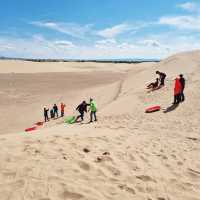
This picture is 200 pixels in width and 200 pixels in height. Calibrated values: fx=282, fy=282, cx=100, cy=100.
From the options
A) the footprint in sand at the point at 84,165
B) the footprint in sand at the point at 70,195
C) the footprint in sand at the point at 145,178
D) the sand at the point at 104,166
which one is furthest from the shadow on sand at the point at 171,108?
the footprint in sand at the point at 70,195

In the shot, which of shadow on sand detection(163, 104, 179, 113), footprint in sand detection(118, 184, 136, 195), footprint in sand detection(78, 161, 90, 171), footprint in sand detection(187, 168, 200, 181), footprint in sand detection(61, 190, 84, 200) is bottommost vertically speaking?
footprint in sand detection(187, 168, 200, 181)

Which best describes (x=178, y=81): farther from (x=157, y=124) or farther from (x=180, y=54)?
(x=180, y=54)

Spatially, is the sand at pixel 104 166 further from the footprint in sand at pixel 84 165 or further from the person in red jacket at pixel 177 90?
the person in red jacket at pixel 177 90

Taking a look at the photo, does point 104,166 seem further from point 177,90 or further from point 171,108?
point 177,90

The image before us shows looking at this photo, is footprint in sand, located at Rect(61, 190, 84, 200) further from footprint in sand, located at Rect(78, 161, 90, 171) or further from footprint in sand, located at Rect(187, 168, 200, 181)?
footprint in sand, located at Rect(187, 168, 200, 181)

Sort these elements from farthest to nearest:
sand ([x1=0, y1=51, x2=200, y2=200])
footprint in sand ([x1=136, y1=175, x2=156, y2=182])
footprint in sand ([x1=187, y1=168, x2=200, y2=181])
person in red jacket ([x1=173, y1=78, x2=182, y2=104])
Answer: person in red jacket ([x1=173, y1=78, x2=182, y2=104]) < footprint in sand ([x1=187, y1=168, x2=200, y2=181]) < footprint in sand ([x1=136, y1=175, x2=156, y2=182]) < sand ([x1=0, y1=51, x2=200, y2=200])

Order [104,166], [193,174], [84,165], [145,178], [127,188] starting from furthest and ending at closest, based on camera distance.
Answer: [193,174], [104,166], [84,165], [145,178], [127,188]

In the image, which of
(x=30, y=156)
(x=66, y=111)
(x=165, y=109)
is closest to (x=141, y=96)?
(x=165, y=109)

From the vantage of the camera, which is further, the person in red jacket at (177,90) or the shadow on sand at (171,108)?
the person in red jacket at (177,90)

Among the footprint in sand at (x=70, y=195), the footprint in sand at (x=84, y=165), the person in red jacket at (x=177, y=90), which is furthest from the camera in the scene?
the person in red jacket at (x=177, y=90)

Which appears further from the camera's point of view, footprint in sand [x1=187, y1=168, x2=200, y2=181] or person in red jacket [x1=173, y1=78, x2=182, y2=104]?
person in red jacket [x1=173, y1=78, x2=182, y2=104]

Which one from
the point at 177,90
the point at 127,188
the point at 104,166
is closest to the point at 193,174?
the point at 127,188

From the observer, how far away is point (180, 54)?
116ft

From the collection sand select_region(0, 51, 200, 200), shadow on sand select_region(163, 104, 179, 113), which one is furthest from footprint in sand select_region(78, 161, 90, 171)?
shadow on sand select_region(163, 104, 179, 113)
